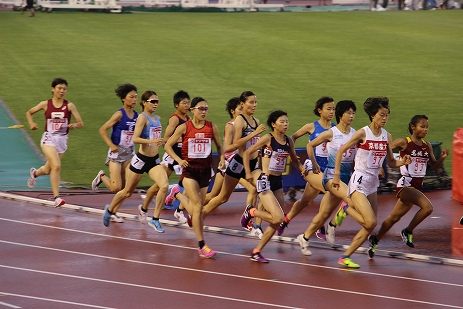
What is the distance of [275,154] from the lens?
10.3m

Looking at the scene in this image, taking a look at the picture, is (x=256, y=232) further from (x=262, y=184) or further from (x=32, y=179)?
(x=32, y=179)

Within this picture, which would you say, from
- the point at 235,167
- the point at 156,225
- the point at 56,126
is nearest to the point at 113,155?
the point at 56,126

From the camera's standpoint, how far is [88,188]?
14766mm

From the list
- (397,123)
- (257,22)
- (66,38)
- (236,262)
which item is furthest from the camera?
(257,22)

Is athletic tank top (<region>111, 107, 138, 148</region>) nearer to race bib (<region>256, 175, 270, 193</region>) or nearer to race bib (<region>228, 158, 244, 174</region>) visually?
race bib (<region>228, 158, 244, 174</region>)

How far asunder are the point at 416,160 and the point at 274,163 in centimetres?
182

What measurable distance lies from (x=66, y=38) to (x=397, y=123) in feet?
44.3

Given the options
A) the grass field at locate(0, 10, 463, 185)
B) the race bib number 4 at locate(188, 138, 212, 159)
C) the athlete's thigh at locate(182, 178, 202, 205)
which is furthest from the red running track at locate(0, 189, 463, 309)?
the grass field at locate(0, 10, 463, 185)

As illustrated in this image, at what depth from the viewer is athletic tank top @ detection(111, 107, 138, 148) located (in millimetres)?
12117

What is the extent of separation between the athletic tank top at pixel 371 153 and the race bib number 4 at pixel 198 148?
1.92m

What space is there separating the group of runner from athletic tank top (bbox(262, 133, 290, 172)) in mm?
12

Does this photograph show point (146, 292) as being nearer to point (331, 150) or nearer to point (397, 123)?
point (331, 150)

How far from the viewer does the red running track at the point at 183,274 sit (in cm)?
863

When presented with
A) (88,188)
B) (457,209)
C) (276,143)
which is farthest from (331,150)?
(88,188)
